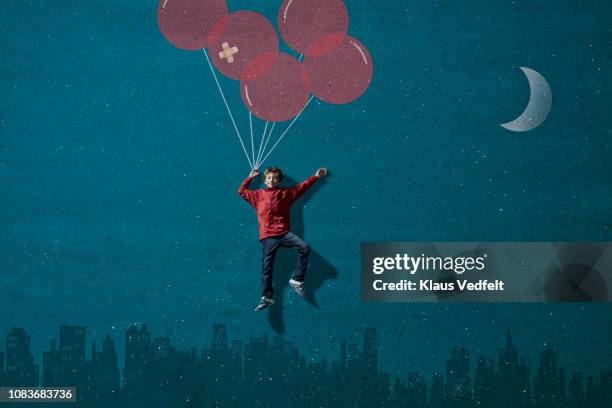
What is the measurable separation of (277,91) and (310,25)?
52cm

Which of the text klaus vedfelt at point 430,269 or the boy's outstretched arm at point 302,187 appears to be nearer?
the boy's outstretched arm at point 302,187

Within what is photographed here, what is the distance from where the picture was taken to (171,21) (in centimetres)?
417

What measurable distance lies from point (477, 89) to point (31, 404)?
3850 mm

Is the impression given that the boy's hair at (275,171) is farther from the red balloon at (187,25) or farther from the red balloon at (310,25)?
the red balloon at (187,25)

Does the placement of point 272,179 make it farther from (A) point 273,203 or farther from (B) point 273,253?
(B) point 273,253

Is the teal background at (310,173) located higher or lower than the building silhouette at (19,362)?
higher

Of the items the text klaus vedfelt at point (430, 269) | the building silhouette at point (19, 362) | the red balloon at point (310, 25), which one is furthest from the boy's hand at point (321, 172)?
the building silhouette at point (19, 362)

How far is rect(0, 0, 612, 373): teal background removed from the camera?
13.5 ft

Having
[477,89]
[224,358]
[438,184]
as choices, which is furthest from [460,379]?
[477,89]

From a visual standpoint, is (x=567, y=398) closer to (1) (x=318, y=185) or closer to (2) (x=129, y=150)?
(1) (x=318, y=185)

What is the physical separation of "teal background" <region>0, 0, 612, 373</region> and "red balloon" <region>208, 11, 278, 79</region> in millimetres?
84

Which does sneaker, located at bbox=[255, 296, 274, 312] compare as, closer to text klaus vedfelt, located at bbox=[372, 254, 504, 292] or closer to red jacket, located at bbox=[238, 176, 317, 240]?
red jacket, located at bbox=[238, 176, 317, 240]

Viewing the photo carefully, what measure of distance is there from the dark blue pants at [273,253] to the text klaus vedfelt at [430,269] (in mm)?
520

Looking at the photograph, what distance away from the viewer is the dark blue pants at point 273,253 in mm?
3998
